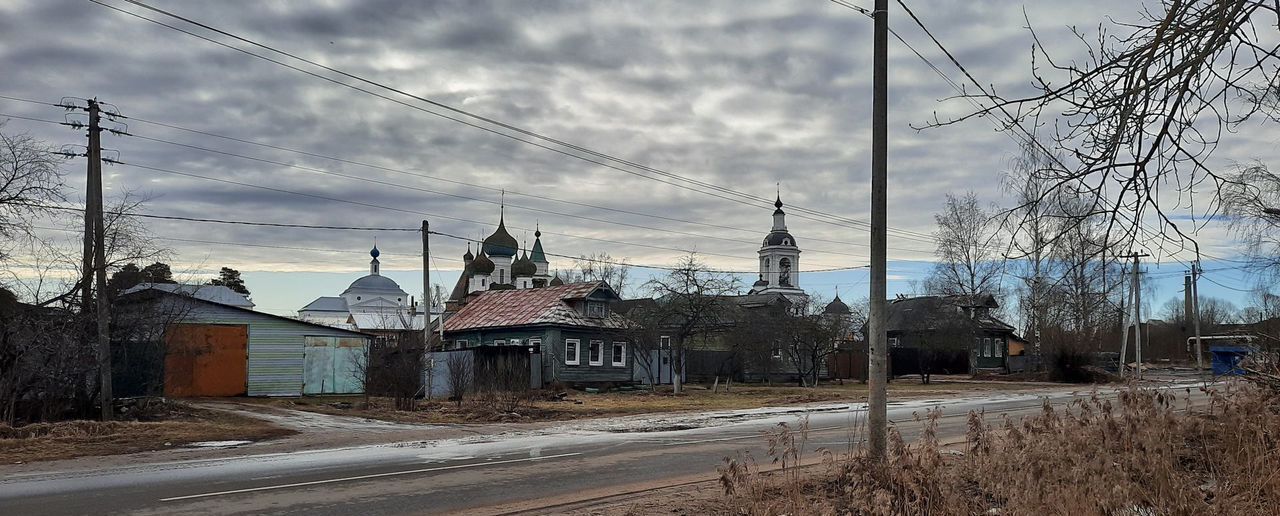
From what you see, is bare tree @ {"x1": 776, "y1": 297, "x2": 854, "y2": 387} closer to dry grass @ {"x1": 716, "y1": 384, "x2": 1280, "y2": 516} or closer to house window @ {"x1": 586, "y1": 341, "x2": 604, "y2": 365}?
house window @ {"x1": 586, "y1": 341, "x2": 604, "y2": 365}

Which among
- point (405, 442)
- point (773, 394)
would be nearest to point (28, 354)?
point (405, 442)

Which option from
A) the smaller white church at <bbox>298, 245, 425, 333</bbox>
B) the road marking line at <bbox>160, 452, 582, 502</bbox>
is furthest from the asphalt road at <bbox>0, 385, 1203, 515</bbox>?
the smaller white church at <bbox>298, 245, 425, 333</bbox>

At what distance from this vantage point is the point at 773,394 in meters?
37.8

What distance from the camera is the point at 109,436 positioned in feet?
57.2

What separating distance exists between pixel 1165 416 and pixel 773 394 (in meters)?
29.5

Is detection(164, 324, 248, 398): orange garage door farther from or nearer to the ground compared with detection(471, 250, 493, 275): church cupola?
nearer to the ground

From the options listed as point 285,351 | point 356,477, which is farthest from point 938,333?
point 356,477

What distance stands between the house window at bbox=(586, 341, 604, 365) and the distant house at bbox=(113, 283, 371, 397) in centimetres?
1048

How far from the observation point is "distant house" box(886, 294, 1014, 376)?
52.4 meters

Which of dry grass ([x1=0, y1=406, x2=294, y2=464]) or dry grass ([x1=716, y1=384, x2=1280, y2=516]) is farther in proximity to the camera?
dry grass ([x1=0, y1=406, x2=294, y2=464])

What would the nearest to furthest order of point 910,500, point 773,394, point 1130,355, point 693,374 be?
1. point 910,500
2. point 773,394
3. point 693,374
4. point 1130,355

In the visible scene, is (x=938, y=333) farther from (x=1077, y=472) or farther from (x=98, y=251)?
(x=1077, y=472)

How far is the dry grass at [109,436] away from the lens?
15.5 meters

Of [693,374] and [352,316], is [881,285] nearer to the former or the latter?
[693,374]
